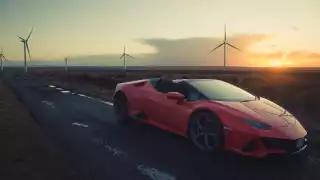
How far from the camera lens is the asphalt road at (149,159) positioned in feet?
18.4

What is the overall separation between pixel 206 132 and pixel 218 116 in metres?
0.43

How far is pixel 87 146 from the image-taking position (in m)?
7.34

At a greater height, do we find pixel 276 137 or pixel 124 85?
pixel 124 85

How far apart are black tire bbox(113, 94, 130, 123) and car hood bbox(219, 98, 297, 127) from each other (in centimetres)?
349

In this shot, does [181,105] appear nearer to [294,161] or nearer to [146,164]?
[146,164]

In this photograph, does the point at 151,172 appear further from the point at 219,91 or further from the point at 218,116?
the point at 219,91

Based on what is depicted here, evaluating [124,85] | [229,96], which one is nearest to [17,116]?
[124,85]

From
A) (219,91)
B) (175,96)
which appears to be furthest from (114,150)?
(219,91)

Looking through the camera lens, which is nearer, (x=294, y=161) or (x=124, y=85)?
(x=294, y=161)

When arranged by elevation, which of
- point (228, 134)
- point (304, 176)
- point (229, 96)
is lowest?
point (304, 176)

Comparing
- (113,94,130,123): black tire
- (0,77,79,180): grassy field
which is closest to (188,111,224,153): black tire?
(0,77,79,180): grassy field

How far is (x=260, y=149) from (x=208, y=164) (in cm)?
89

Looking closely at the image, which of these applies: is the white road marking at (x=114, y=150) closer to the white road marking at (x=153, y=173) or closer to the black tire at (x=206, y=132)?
the white road marking at (x=153, y=173)

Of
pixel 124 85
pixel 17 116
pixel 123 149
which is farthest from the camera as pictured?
pixel 17 116
